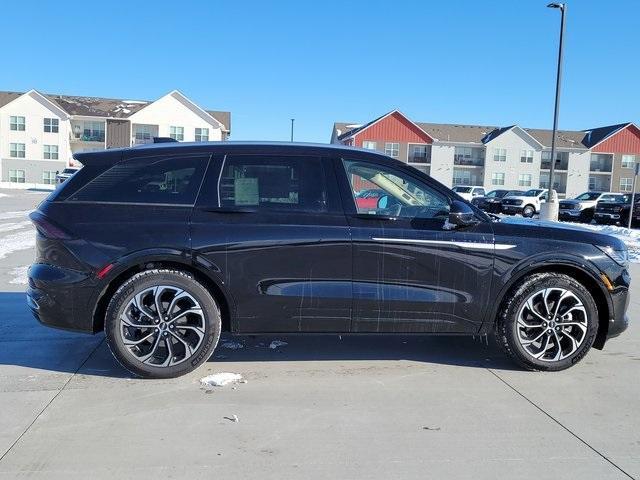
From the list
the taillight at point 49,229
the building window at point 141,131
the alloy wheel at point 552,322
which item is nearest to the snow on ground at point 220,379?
the taillight at point 49,229

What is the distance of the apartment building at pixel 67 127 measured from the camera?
5709cm

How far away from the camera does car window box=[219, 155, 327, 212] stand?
439 centimetres

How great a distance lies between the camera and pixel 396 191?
179 inches

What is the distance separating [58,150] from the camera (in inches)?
2270

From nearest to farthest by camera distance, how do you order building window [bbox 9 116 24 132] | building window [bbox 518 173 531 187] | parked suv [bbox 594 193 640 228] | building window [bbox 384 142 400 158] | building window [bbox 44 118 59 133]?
parked suv [bbox 594 193 640 228], building window [bbox 9 116 24 132], building window [bbox 44 118 59 133], building window [bbox 384 142 400 158], building window [bbox 518 173 531 187]

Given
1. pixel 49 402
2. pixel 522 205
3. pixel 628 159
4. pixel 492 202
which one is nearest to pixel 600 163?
pixel 628 159

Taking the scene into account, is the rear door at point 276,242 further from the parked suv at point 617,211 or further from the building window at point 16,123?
the building window at point 16,123

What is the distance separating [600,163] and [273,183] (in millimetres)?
69976

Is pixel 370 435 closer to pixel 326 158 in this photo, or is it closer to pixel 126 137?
pixel 326 158

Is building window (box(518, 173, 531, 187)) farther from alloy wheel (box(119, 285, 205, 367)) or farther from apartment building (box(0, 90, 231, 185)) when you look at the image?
alloy wheel (box(119, 285, 205, 367))

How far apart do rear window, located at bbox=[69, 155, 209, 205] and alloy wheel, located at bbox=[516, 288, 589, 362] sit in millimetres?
2810

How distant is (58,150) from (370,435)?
61.4 metres

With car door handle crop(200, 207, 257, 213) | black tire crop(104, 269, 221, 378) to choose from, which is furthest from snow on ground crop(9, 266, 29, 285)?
car door handle crop(200, 207, 257, 213)

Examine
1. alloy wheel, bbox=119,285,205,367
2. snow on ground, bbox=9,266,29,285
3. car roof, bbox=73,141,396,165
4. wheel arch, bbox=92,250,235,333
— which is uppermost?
car roof, bbox=73,141,396,165
